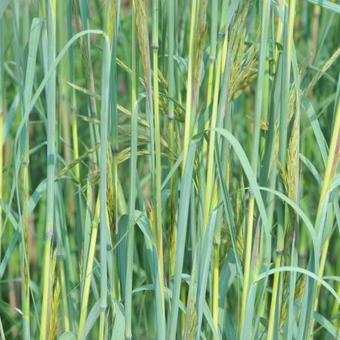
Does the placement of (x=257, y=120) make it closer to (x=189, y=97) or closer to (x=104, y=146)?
(x=189, y=97)

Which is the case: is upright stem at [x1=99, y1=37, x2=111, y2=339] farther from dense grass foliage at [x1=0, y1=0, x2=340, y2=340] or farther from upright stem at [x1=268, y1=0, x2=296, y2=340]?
upright stem at [x1=268, y1=0, x2=296, y2=340]

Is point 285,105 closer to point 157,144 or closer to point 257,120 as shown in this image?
point 257,120

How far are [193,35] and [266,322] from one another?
467 millimetres

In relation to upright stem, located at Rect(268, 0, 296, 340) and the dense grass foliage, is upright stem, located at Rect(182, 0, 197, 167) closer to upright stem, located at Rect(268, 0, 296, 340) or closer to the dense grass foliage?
the dense grass foliage

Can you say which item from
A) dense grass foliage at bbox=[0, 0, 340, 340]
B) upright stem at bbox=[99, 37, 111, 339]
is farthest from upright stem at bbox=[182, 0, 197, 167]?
upright stem at bbox=[99, 37, 111, 339]

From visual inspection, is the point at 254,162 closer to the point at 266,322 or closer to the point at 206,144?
the point at 206,144

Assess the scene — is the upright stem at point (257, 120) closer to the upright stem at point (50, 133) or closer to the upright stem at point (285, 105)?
the upright stem at point (285, 105)

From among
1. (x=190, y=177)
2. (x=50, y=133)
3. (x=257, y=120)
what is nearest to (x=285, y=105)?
(x=257, y=120)

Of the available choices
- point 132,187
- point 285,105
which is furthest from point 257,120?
point 132,187

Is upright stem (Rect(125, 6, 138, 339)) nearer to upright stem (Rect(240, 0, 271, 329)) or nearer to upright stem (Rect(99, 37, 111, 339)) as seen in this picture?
upright stem (Rect(99, 37, 111, 339))

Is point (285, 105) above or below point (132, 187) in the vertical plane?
above

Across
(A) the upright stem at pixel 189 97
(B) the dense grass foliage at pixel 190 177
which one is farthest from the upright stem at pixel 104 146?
(A) the upright stem at pixel 189 97

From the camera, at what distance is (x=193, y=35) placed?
1.10 metres

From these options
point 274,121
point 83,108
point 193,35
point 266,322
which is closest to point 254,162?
point 274,121
